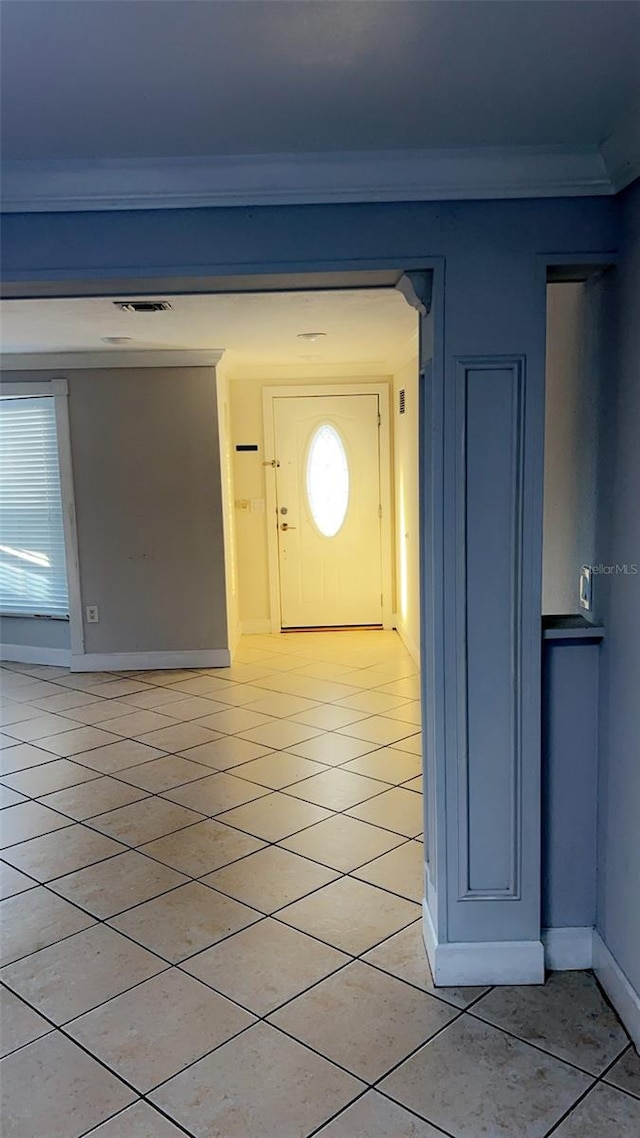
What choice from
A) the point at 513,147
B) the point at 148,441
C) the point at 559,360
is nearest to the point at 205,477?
the point at 148,441

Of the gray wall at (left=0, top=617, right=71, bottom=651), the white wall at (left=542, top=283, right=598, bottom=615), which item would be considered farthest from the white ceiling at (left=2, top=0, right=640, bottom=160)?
the gray wall at (left=0, top=617, right=71, bottom=651)

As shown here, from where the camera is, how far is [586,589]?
244cm

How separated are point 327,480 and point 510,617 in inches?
191

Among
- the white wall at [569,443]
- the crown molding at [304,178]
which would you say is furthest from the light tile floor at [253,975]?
the crown molding at [304,178]

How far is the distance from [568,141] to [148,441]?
4196mm

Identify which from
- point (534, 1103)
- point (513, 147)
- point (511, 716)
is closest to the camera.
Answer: point (534, 1103)

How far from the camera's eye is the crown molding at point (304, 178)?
2084 millimetres

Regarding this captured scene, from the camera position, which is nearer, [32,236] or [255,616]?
[32,236]

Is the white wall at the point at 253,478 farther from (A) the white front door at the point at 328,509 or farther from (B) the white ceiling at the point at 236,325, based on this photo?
(B) the white ceiling at the point at 236,325

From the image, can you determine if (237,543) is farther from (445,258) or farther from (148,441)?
(445,258)

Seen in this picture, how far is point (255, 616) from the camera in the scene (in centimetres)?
720

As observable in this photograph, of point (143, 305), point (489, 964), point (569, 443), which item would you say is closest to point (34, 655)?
point (143, 305)

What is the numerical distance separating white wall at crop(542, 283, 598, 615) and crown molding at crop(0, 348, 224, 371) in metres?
3.36

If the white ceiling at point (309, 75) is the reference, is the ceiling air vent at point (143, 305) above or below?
above
